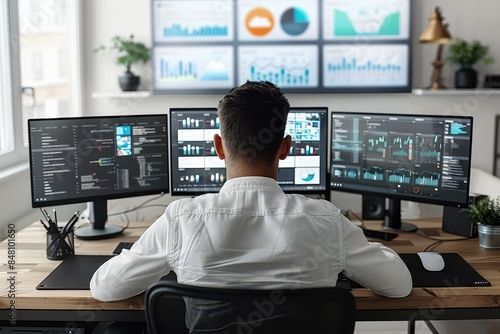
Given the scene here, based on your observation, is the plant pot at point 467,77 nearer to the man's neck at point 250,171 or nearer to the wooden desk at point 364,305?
the wooden desk at point 364,305

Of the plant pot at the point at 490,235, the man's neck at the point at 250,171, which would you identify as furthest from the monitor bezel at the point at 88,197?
the plant pot at the point at 490,235

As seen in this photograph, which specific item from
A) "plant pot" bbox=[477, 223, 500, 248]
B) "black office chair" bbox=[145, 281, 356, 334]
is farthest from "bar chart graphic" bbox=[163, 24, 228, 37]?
"black office chair" bbox=[145, 281, 356, 334]

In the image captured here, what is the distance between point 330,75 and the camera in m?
4.49

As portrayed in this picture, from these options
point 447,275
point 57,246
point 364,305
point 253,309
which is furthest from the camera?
point 57,246

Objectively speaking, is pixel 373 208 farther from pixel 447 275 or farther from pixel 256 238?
pixel 256 238

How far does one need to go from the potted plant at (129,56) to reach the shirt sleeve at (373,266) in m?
2.78

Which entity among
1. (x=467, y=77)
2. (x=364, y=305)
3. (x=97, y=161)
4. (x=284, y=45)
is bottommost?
(x=364, y=305)

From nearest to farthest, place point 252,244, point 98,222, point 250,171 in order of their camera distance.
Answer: point 252,244 → point 250,171 → point 98,222

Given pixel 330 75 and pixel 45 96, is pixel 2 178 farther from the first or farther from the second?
pixel 330 75

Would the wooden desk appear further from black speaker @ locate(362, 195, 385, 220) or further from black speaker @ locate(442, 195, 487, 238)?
black speaker @ locate(362, 195, 385, 220)

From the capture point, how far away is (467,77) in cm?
435

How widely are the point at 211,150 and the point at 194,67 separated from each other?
171 centimetres

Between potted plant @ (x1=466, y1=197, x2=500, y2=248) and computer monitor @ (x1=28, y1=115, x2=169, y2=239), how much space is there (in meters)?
1.26

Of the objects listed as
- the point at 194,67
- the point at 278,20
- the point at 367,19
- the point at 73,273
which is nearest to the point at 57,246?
the point at 73,273
